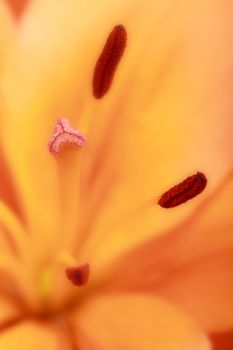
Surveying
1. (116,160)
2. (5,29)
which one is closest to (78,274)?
(116,160)

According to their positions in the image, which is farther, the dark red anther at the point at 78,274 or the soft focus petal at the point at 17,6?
the soft focus petal at the point at 17,6

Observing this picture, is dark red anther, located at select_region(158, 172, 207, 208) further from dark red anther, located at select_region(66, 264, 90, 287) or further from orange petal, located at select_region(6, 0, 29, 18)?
orange petal, located at select_region(6, 0, 29, 18)

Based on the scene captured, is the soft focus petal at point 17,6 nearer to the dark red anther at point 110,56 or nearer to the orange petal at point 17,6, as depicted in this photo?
the orange petal at point 17,6

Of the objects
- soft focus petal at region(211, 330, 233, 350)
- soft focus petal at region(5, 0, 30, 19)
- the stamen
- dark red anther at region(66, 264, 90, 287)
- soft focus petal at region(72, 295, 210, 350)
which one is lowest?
soft focus petal at region(211, 330, 233, 350)

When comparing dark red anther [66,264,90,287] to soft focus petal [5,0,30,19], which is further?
soft focus petal [5,0,30,19]

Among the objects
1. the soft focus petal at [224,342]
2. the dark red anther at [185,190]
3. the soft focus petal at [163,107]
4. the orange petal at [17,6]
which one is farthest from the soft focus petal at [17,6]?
the soft focus petal at [224,342]

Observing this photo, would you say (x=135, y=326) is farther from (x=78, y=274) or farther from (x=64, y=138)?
(x=64, y=138)

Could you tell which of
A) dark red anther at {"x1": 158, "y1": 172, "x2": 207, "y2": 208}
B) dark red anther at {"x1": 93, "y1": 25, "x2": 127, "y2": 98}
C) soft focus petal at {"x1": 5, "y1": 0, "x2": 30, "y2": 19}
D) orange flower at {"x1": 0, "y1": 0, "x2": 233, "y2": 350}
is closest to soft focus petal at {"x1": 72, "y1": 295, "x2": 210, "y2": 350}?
orange flower at {"x1": 0, "y1": 0, "x2": 233, "y2": 350}
